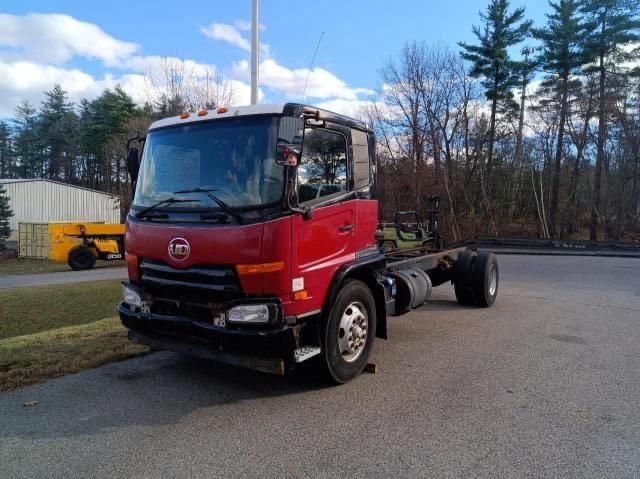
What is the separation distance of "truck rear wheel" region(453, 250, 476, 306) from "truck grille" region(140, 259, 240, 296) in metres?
6.00

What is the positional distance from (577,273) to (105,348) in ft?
44.3

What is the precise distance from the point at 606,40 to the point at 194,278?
33.9m

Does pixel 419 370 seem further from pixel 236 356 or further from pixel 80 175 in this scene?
pixel 80 175

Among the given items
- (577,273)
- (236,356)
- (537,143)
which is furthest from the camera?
(537,143)

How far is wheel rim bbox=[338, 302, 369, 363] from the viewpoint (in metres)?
4.94

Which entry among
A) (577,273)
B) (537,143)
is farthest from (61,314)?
(537,143)

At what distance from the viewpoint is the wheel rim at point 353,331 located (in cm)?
494

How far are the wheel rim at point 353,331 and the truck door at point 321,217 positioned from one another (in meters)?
0.48

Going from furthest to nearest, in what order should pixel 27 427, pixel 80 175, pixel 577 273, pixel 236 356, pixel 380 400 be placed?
1. pixel 80 175
2. pixel 577 273
3. pixel 380 400
4. pixel 236 356
5. pixel 27 427

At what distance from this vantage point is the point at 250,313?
414 centimetres

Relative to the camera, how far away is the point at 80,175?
71188 millimetres

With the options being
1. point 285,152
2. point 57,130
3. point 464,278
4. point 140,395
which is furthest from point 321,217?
point 57,130

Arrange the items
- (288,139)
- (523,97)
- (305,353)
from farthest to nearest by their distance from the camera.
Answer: (523,97) < (305,353) < (288,139)

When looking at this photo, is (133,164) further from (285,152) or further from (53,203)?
(53,203)
